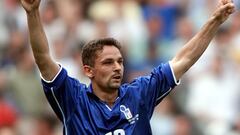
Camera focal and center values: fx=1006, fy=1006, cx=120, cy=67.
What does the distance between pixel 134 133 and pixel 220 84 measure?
218 inches

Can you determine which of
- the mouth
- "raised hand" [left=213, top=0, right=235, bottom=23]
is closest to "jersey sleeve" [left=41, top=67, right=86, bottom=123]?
the mouth

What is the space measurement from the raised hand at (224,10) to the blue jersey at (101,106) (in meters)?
0.75

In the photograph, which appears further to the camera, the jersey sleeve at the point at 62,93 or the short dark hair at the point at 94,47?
the short dark hair at the point at 94,47

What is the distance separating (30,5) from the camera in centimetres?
866

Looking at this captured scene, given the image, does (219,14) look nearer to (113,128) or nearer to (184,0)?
(113,128)

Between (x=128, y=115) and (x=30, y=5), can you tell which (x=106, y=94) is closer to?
(x=128, y=115)

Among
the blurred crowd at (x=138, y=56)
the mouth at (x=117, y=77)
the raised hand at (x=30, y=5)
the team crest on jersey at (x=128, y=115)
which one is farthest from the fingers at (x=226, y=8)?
the blurred crowd at (x=138, y=56)

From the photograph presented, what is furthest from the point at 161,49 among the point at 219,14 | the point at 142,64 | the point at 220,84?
the point at 219,14

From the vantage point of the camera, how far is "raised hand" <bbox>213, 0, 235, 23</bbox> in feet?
30.9

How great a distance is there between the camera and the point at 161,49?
16.0 meters

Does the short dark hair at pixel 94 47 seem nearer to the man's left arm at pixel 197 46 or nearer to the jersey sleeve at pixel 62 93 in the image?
the jersey sleeve at pixel 62 93

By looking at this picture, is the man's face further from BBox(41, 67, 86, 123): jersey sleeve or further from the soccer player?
BBox(41, 67, 86, 123): jersey sleeve

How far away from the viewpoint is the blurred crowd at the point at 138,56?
1425 cm

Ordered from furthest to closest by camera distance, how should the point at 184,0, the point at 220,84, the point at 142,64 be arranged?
the point at 184,0, the point at 142,64, the point at 220,84
